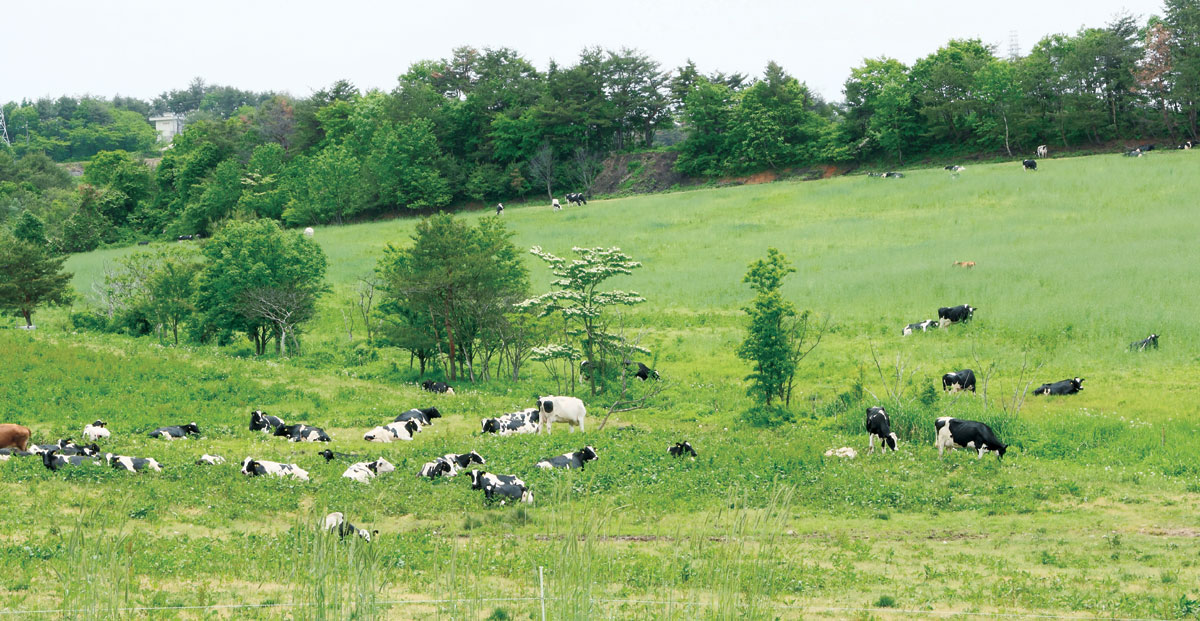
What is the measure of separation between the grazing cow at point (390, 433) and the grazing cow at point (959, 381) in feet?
52.0

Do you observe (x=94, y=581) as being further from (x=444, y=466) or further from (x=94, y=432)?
(x=94, y=432)

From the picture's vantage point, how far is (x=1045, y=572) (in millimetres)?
12688

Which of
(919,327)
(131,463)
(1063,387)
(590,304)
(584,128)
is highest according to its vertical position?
(584,128)

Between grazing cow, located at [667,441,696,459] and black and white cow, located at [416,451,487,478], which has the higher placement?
black and white cow, located at [416,451,487,478]

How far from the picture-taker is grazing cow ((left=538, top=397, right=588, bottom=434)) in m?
24.2

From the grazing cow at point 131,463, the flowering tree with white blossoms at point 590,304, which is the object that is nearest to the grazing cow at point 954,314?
the flowering tree with white blossoms at point 590,304

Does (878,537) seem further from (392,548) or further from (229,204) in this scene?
(229,204)

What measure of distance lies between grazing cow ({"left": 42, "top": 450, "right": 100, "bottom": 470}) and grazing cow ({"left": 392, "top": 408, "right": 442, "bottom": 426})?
7.72 meters

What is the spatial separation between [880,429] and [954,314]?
1591cm

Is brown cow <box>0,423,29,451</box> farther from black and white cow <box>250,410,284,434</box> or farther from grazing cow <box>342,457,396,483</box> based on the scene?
grazing cow <box>342,457,396,483</box>

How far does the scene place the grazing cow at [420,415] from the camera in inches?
954

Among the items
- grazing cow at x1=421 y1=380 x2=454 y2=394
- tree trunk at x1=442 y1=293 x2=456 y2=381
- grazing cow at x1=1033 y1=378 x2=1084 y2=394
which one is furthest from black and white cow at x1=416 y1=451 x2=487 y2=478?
grazing cow at x1=1033 y1=378 x2=1084 y2=394

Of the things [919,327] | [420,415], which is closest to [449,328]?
[420,415]

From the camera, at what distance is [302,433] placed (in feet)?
73.9
